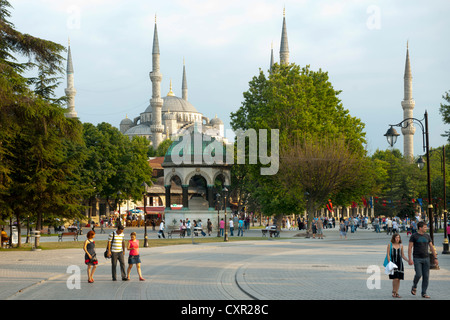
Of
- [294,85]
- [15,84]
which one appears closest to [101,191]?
[294,85]

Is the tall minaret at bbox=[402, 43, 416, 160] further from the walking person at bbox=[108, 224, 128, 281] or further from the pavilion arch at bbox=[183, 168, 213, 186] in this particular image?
the walking person at bbox=[108, 224, 128, 281]

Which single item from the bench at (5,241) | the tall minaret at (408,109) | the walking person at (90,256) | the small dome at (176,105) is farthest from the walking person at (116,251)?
the small dome at (176,105)

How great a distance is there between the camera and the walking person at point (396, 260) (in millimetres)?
12839

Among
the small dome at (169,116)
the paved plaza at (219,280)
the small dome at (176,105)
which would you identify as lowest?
the paved plaza at (219,280)

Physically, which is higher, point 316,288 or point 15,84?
point 15,84

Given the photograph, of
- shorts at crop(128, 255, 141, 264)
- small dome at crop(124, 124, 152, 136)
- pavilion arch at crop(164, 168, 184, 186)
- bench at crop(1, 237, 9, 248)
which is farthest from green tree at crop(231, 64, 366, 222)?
small dome at crop(124, 124, 152, 136)

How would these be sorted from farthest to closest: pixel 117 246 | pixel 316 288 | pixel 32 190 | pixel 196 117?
pixel 196 117 → pixel 32 190 → pixel 117 246 → pixel 316 288

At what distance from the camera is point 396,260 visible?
13078 mm

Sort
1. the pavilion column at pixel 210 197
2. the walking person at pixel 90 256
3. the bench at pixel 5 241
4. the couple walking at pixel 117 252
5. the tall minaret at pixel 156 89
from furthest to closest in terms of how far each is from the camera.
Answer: the tall minaret at pixel 156 89, the pavilion column at pixel 210 197, the bench at pixel 5 241, the couple walking at pixel 117 252, the walking person at pixel 90 256

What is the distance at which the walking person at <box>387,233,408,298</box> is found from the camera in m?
12.8

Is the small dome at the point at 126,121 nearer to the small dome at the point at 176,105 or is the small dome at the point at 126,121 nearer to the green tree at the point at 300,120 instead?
the small dome at the point at 176,105
